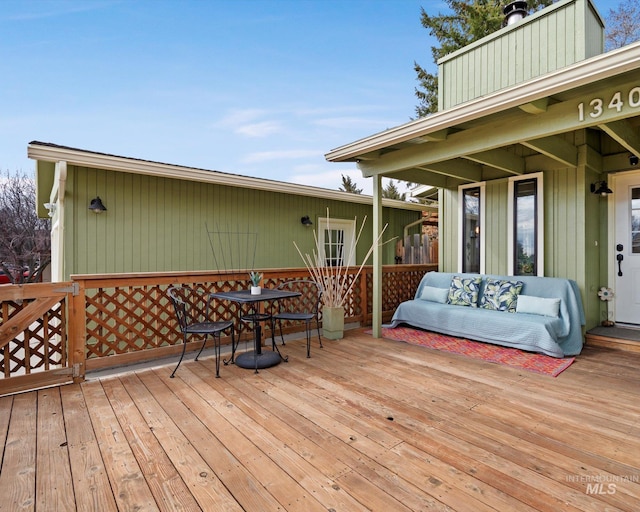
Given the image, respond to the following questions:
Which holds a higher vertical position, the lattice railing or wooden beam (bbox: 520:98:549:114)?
wooden beam (bbox: 520:98:549:114)

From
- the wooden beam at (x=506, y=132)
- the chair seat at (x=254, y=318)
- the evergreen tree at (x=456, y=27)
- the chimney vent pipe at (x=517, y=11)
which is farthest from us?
the evergreen tree at (x=456, y=27)

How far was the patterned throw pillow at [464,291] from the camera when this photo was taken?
15.8ft

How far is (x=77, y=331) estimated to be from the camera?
3242 millimetres

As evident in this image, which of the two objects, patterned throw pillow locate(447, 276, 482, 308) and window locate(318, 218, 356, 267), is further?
window locate(318, 218, 356, 267)

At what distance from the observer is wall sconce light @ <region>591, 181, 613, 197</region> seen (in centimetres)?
447

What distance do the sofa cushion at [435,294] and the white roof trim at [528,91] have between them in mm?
2340

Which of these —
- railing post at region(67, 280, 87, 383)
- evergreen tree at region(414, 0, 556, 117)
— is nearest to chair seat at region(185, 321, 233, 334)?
railing post at region(67, 280, 87, 383)

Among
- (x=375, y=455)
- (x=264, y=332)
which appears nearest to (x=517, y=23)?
(x=264, y=332)

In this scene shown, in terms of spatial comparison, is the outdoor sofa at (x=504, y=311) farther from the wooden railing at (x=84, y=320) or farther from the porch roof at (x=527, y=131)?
the wooden railing at (x=84, y=320)

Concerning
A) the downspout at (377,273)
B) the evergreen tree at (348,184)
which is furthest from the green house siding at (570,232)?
the evergreen tree at (348,184)

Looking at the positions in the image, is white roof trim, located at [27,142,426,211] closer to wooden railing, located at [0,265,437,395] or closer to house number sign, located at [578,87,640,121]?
wooden railing, located at [0,265,437,395]

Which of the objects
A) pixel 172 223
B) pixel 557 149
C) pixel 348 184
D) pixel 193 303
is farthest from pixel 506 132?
pixel 348 184

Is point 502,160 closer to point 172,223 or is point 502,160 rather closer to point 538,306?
point 538,306

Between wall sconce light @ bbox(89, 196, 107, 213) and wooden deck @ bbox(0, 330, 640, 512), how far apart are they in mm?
2349
